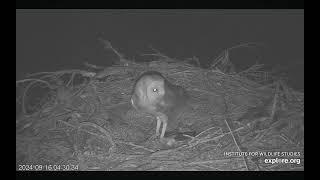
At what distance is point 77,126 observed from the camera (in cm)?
318

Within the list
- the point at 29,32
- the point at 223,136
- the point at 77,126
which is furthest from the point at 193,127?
the point at 29,32

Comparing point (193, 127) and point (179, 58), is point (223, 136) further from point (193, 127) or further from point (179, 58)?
point (179, 58)

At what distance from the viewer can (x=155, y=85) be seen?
3160mm

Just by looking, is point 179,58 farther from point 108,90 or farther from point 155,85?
point 108,90

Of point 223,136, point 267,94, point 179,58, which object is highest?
A: point 179,58

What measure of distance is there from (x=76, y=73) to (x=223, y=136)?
930mm

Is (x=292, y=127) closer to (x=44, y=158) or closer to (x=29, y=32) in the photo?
(x=44, y=158)

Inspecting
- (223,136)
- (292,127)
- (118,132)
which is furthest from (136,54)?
(292,127)

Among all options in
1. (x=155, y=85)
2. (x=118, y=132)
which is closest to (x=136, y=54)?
(x=155, y=85)

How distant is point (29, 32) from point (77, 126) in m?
0.62

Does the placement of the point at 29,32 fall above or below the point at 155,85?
above

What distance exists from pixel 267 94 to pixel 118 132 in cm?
90

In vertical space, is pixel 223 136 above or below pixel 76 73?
below

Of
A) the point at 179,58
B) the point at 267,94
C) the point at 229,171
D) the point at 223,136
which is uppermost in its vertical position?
the point at 179,58
